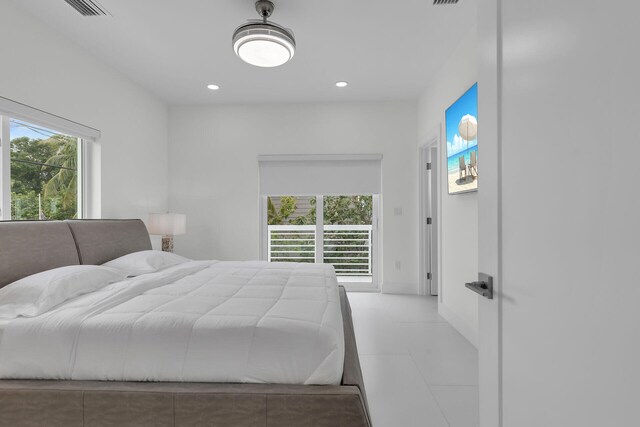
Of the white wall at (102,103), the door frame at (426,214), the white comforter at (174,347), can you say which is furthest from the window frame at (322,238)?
the white comforter at (174,347)

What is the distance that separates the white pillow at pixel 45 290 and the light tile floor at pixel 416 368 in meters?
1.83

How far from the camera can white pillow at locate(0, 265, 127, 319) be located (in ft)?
5.18

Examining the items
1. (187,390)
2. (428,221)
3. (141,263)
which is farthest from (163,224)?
(428,221)

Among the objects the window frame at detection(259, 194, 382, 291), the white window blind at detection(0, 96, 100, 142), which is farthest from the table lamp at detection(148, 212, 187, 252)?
the window frame at detection(259, 194, 382, 291)

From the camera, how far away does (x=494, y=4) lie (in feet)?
3.03

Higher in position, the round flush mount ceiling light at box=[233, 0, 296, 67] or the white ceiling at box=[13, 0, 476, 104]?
the white ceiling at box=[13, 0, 476, 104]

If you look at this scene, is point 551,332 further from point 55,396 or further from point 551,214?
point 55,396

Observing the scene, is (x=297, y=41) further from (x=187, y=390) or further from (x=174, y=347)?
(x=187, y=390)

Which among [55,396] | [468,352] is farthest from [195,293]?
[468,352]

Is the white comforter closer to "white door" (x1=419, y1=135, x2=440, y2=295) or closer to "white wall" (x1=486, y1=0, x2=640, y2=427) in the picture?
"white wall" (x1=486, y1=0, x2=640, y2=427)

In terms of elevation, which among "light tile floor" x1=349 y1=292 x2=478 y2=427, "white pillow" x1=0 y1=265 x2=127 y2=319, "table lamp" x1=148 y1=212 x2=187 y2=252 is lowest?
"light tile floor" x1=349 y1=292 x2=478 y2=427

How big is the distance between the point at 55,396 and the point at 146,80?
354 centimetres

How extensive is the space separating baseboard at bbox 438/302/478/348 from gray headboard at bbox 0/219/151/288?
323 centimetres

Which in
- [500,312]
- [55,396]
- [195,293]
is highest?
[500,312]
